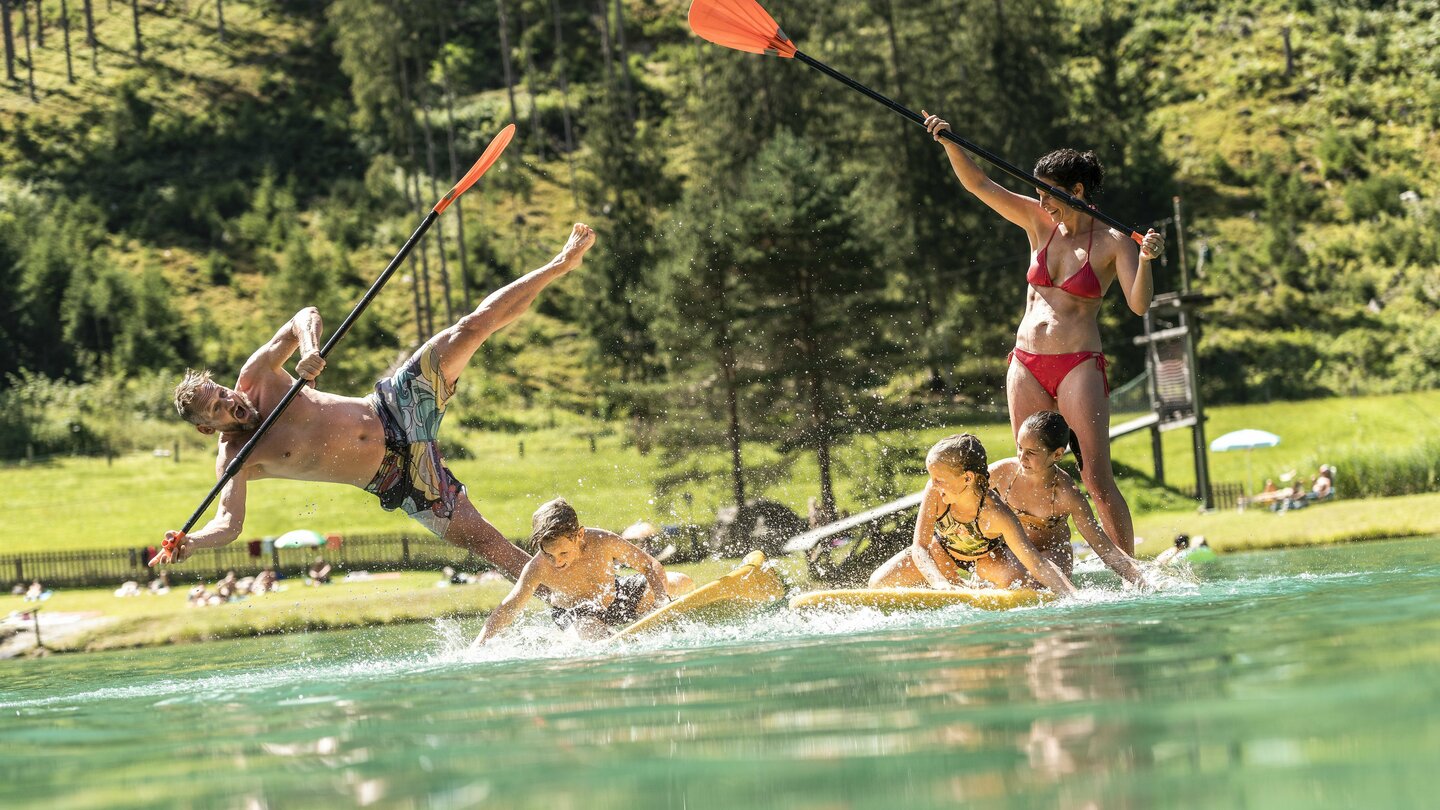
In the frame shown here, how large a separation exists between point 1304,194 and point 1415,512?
1386 inches

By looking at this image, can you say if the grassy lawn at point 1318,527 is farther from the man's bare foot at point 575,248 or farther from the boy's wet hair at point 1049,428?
the man's bare foot at point 575,248

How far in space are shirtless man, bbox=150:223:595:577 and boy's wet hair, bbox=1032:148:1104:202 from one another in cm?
248

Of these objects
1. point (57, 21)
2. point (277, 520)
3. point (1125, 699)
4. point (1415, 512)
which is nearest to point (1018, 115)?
point (277, 520)

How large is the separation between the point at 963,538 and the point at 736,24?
130 inches

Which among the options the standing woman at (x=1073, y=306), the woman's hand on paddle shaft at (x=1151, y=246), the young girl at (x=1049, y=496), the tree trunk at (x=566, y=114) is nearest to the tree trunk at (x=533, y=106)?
the tree trunk at (x=566, y=114)

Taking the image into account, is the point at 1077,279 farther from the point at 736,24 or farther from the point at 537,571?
the point at 537,571

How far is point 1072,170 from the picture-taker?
7.91 m

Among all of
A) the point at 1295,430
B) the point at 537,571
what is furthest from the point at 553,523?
the point at 1295,430

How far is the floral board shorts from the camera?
26.5 ft

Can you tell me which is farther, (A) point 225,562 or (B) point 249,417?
(A) point 225,562

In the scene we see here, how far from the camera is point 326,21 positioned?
3214 inches

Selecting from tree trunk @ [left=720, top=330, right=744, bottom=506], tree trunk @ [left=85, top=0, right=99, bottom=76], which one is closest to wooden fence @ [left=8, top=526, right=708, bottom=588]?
tree trunk @ [left=720, top=330, right=744, bottom=506]

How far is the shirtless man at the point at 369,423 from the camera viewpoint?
302 inches

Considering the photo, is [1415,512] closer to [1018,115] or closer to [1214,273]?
[1018,115]
